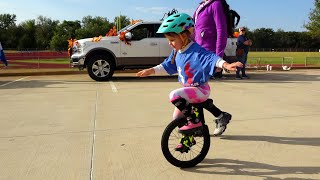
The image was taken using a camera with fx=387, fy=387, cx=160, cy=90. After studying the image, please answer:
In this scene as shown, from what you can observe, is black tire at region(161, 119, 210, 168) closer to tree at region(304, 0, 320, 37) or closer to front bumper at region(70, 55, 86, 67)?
front bumper at region(70, 55, 86, 67)

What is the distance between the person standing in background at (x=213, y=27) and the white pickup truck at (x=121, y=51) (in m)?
7.42

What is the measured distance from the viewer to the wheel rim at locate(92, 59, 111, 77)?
1195cm

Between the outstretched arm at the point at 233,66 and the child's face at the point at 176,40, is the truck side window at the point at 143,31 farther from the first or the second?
the outstretched arm at the point at 233,66

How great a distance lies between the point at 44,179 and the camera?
3.46 metres

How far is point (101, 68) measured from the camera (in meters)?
12.0

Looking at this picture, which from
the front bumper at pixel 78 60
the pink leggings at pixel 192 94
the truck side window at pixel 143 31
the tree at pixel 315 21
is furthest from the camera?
the tree at pixel 315 21

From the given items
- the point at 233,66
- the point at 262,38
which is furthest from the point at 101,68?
the point at 262,38

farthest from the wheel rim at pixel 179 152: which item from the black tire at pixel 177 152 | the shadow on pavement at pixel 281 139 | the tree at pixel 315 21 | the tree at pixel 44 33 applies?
the tree at pixel 44 33

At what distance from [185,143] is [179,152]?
0.38 feet

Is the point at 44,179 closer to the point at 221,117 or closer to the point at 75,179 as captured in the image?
the point at 75,179

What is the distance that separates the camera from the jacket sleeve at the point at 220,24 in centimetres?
450

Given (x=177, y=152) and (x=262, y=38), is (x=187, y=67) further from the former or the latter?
(x=262, y=38)

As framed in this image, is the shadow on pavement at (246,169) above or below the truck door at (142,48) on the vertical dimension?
below

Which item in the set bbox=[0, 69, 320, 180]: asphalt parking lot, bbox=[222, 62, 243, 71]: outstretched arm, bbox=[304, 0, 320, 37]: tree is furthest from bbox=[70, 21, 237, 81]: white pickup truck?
bbox=[304, 0, 320, 37]: tree
